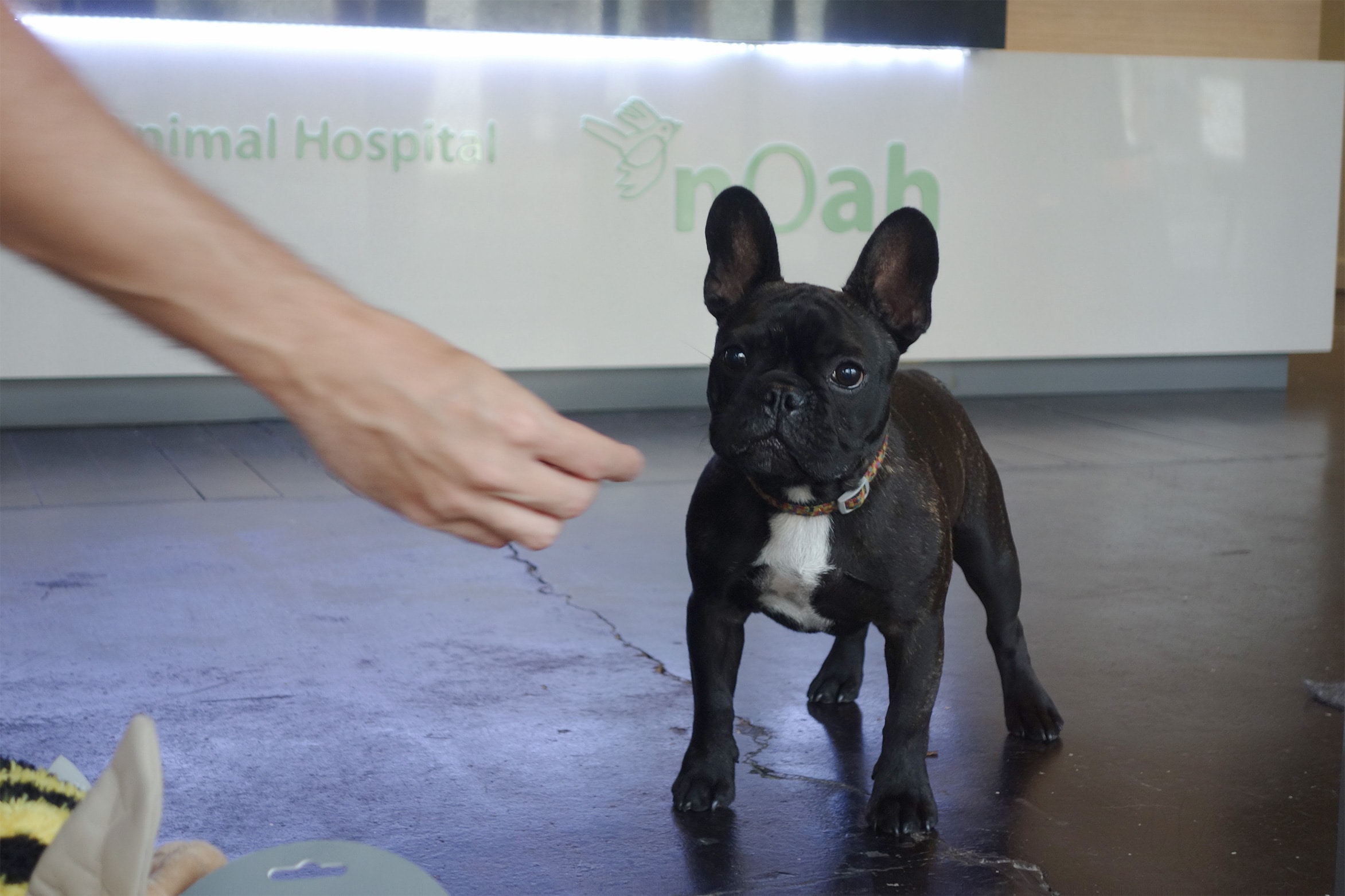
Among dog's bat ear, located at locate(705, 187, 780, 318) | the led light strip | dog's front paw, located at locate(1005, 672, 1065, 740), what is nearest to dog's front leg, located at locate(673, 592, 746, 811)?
dog's bat ear, located at locate(705, 187, 780, 318)

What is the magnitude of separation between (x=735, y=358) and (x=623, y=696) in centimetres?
116

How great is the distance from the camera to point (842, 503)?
2.27 m

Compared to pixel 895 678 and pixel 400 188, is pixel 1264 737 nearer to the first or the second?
pixel 895 678

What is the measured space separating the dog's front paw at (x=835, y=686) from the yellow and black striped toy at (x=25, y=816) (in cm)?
191

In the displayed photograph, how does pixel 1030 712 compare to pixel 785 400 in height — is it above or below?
below

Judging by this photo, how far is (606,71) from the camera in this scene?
7.69 meters

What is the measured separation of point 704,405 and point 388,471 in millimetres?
7285

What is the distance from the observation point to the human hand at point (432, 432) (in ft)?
2.53

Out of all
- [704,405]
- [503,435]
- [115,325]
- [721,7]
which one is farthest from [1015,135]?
[503,435]

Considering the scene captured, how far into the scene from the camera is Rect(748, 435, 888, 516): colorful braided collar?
226 centimetres

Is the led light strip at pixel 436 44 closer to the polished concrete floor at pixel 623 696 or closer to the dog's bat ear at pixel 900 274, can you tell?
the polished concrete floor at pixel 623 696

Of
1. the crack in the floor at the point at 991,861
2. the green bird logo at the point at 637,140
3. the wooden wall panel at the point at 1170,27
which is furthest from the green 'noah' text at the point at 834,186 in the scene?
the crack in the floor at the point at 991,861

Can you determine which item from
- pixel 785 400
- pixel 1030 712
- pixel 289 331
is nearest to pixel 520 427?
pixel 289 331

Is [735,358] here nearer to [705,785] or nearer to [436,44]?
[705,785]
